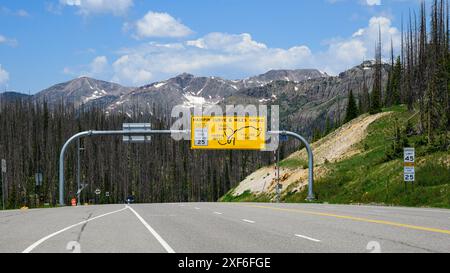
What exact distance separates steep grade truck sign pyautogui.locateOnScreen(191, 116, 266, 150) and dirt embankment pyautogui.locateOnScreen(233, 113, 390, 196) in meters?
19.2

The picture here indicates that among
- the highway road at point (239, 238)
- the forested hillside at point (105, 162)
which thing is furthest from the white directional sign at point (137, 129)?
the forested hillside at point (105, 162)

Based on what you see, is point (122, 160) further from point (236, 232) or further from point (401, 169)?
point (236, 232)

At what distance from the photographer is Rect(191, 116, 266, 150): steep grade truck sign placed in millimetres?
50000

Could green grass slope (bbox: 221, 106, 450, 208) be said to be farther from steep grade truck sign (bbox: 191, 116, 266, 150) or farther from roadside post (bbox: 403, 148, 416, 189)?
steep grade truck sign (bbox: 191, 116, 266, 150)

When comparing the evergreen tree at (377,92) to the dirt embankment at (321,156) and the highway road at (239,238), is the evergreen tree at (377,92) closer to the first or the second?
the dirt embankment at (321,156)

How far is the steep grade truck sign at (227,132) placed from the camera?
50.0m

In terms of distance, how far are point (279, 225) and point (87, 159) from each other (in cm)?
11476

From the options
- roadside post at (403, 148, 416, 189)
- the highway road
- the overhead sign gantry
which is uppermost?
the overhead sign gantry

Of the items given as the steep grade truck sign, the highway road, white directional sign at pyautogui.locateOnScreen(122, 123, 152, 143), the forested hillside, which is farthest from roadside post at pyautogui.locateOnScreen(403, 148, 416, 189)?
the forested hillside

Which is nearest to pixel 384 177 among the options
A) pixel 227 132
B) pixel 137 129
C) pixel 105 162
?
pixel 227 132

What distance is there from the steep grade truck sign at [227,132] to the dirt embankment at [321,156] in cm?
1922
